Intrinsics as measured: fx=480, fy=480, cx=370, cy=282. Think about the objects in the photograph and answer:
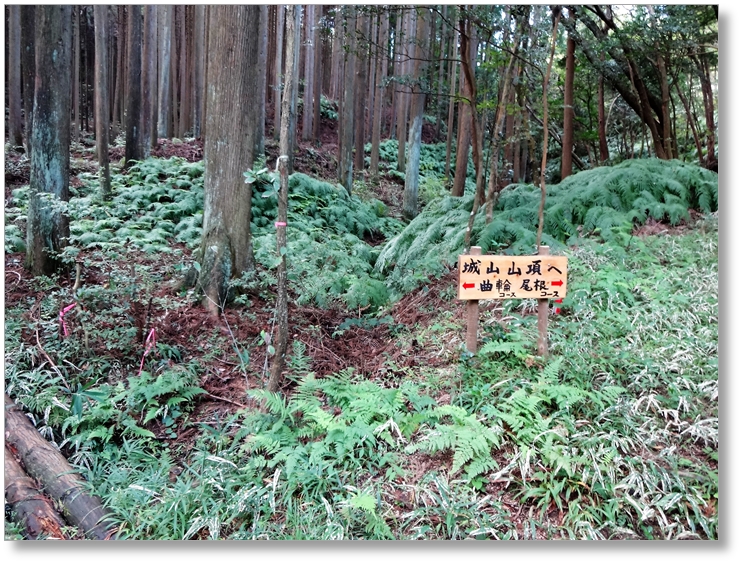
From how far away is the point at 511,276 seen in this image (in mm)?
3123

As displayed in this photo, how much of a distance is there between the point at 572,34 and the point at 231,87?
4.81 meters

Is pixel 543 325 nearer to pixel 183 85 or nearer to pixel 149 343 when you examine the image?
pixel 149 343

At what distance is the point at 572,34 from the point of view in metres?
6.57

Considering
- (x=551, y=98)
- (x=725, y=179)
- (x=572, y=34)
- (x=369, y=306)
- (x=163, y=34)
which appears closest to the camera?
(x=725, y=179)

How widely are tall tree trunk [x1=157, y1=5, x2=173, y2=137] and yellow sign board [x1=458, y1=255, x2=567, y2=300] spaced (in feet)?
43.2

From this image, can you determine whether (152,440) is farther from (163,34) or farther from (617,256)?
(163,34)

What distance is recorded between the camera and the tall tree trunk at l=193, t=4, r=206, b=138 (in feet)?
42.3

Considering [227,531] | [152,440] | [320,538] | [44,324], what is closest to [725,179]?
[320,538]

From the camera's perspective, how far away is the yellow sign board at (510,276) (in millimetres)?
3100

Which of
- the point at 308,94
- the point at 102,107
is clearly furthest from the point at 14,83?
the point at 308,94

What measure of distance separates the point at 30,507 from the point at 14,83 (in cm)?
1098

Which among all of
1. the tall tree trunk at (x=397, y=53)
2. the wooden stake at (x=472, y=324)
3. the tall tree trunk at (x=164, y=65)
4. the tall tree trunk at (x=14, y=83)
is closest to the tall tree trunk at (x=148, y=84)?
the tall tree trunk at (x=164, y=65)

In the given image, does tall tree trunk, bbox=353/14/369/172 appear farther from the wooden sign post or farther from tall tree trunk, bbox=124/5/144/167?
the wooden sign post

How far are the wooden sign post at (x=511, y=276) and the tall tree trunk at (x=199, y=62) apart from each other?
36.6 ft
